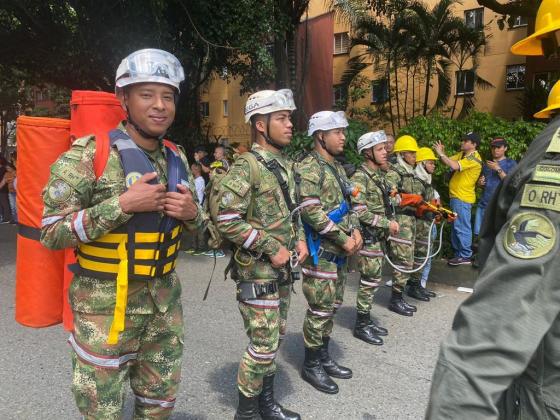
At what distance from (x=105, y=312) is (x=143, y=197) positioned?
56 cm

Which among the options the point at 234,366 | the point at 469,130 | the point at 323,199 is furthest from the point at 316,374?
the point at 469,130

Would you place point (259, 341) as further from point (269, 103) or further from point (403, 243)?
point (403, 243)

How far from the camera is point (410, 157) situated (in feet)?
20.5

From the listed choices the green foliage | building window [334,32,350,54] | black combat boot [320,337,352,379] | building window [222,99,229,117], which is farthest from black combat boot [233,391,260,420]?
building window [222,99,229,117]

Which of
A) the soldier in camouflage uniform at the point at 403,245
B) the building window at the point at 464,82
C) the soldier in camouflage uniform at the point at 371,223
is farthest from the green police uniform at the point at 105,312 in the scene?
the building window at the point at 464,82

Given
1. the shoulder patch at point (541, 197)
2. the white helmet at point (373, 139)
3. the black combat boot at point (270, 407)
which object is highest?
the white helmet at point (373, 139)

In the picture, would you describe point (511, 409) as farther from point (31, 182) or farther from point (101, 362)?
point (31, 182)

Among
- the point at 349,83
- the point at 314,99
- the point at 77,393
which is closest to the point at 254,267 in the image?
the point at 77,393

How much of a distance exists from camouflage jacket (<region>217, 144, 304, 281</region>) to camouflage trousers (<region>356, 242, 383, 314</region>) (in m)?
1.84

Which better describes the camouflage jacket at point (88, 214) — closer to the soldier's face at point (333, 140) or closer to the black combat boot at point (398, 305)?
the soldier's face at point (333, 140)

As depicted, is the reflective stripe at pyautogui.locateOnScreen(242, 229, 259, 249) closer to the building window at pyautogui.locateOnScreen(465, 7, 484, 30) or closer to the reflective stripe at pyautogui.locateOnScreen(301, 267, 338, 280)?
the reflective stripe at pyautogui.locateOnScreen(301, 267, 338, 280)

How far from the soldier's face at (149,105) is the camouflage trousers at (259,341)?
1339 millimetres

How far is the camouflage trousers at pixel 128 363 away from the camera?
6.86 feet

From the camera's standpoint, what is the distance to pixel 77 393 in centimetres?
209
